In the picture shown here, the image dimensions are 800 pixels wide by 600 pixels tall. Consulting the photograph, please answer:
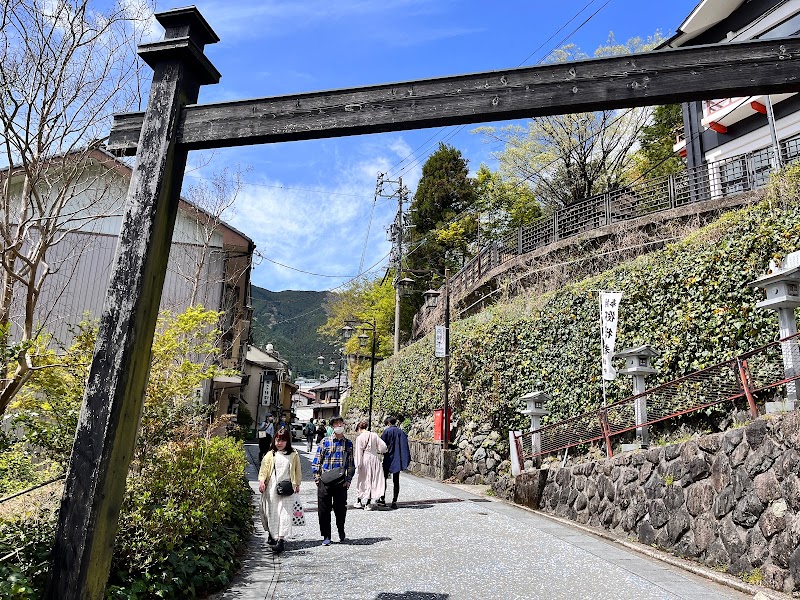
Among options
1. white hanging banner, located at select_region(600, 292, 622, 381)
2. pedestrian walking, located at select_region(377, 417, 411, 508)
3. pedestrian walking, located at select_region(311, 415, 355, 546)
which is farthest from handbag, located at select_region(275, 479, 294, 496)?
white hanging banner, located at select_region(600, 292, 622, 381)

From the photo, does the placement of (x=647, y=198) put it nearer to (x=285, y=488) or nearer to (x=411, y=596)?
(x=285, y=488)

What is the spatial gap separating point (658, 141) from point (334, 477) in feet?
92.9

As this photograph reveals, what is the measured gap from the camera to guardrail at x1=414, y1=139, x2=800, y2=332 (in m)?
17.0

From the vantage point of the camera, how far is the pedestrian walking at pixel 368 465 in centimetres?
1076

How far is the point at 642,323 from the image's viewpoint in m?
11.8

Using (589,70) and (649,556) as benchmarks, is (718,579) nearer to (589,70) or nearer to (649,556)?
(649,556)

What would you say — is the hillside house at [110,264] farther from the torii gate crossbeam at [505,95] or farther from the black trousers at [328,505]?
the torii gate crossbeam at [505,95]

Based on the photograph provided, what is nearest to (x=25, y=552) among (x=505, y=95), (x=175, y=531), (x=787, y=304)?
(x=175, y=531)

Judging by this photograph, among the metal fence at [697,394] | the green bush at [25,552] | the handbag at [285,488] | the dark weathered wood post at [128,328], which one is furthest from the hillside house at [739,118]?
the green bush at [25,552]

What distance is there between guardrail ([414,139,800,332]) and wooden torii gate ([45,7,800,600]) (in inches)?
480

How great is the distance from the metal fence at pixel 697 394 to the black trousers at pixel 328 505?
16.3 feet

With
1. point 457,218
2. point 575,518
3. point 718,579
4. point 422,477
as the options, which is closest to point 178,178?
point 718,579

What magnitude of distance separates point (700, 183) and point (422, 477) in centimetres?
1346

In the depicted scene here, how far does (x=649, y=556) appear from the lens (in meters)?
7.51
